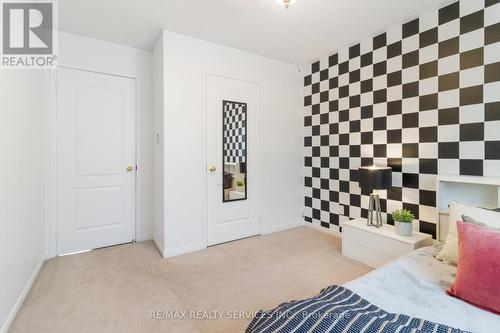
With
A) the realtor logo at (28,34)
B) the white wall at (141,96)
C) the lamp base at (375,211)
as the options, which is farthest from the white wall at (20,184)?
the lamp base at (375,211)

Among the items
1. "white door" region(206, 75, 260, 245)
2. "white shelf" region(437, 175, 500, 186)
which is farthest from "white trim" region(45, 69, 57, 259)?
"white shelf" region(437, 175, 500, 186)

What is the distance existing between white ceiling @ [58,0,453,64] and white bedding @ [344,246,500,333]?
89.8 inches

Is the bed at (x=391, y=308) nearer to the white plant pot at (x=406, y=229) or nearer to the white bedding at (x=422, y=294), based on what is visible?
the white bedding at (x=422, y=294)

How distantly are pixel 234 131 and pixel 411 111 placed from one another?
203cm

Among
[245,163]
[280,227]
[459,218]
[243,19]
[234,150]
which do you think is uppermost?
[243,19]

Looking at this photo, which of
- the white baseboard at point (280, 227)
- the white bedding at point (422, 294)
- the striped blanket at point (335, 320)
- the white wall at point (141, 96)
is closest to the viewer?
A: the striped blanket at point (335, 320)

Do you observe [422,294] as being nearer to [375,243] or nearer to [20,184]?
[375,243]

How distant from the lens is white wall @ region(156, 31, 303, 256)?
282cm

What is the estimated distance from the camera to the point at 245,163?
3.42m

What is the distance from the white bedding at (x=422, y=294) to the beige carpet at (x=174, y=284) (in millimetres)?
750

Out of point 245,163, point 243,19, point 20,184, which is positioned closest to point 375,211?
point 245,163

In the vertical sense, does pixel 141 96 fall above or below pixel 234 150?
above

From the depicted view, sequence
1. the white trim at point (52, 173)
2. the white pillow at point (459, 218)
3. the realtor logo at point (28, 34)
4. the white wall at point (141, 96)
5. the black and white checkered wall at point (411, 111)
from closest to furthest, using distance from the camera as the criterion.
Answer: the white pillow at point (459, 218) < the realtor logo at point (28, 34) < the black and white checkered wall at point (411, 111) < the white trim at point (52, 173) < the white wall at point (141, 96)

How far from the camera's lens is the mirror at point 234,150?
3.24m
